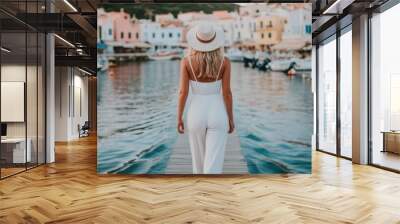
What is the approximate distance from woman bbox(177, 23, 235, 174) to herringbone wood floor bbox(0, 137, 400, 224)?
16.1 inches

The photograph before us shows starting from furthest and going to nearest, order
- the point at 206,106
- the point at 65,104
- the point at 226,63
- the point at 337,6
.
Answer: the point at 65,104, the point at 337,6, the point at 226,63, the point at 206,106

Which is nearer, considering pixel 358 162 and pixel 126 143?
pixel 126 143

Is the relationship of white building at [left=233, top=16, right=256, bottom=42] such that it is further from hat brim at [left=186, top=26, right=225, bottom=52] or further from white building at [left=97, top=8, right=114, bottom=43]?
white building at [left=97, top=8, right=114, bottom=43]

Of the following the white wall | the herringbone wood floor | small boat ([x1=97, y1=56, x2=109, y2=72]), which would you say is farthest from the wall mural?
the white wall

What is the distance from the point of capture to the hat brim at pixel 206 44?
6.66m

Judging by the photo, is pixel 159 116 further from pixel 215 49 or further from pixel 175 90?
pixel 215 49

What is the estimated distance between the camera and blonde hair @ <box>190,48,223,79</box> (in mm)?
6555

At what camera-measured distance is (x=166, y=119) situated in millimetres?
6680

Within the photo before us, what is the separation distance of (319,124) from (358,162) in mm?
3243

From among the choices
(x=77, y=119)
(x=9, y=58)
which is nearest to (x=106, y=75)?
(x=9, y=58)

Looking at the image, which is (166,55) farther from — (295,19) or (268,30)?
(295,19)

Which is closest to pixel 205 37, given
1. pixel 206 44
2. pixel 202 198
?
pixel 206 44

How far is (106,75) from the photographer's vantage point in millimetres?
6684

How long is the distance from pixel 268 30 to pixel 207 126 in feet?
6.33
